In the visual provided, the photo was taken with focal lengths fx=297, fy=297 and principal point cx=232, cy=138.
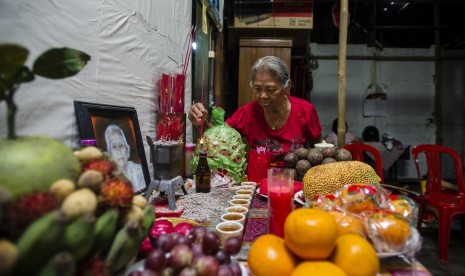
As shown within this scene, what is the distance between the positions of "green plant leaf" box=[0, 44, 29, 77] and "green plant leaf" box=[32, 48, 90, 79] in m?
0.06

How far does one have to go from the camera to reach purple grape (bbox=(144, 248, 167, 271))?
0.62m

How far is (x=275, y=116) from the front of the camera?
8.13ft

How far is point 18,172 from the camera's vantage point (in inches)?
20.5

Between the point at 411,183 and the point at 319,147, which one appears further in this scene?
the point at 411,183

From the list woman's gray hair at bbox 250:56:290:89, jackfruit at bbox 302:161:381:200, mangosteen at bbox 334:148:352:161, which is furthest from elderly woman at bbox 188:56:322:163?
jackfruit at bbox 302:161:381:200

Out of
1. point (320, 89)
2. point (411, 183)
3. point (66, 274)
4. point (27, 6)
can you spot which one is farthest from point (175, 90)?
point (411, 183)

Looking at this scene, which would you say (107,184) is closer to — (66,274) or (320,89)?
(66,274)

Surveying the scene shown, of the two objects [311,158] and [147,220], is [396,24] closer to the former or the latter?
[311,158]

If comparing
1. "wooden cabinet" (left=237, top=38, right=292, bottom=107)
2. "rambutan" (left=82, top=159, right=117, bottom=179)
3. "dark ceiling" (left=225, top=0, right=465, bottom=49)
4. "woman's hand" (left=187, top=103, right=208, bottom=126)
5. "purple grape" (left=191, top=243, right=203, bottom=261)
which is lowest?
"purple grape" (left=191, top=243, right=203, bottom=261)

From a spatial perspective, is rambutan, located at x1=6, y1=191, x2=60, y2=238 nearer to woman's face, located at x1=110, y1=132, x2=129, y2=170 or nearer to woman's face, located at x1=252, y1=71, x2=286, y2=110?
woman's face, located at x1=110, y1=132, x2=129, y2=170

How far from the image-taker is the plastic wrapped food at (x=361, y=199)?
0.91 meters

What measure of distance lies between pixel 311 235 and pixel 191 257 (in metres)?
0.27

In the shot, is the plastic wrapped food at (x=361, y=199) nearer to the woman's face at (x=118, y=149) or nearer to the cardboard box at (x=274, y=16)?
the woman's face at (x=118, y=149)

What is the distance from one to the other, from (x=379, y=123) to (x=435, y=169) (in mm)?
3031
